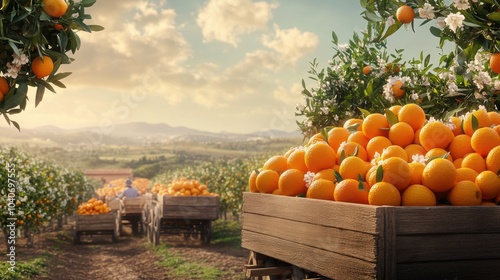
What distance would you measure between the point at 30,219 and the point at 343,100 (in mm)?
7346

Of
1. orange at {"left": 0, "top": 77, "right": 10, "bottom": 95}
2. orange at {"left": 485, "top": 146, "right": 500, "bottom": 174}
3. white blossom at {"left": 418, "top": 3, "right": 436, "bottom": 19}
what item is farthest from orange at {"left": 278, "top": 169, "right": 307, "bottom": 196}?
orange at {"left": 0, "top": 77, "right": 10, "bottom": 95}

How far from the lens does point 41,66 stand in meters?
3.75

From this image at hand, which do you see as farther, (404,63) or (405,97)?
(404,63)

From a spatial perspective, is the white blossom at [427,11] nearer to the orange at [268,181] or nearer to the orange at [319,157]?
the orange at [319,157]

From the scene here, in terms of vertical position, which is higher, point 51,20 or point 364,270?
point 51,20

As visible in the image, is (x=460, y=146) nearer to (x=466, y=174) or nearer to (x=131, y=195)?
(x=466, y=174)

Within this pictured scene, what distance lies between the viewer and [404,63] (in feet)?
21.7

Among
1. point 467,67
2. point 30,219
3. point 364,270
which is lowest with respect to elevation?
point 30,219

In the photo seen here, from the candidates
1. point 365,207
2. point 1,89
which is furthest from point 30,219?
point 365,207

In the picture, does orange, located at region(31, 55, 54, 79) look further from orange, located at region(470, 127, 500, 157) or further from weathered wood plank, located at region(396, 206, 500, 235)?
orange, located at region(470, 127, 500, 157)

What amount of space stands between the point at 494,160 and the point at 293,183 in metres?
1.13

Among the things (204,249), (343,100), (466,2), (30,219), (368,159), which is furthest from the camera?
(204,249)

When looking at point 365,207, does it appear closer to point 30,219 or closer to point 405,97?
point 405,97

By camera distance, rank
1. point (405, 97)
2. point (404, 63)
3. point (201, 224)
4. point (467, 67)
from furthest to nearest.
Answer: point (201, 224), point (404, 63), point (405, 97), point (467, 67)
